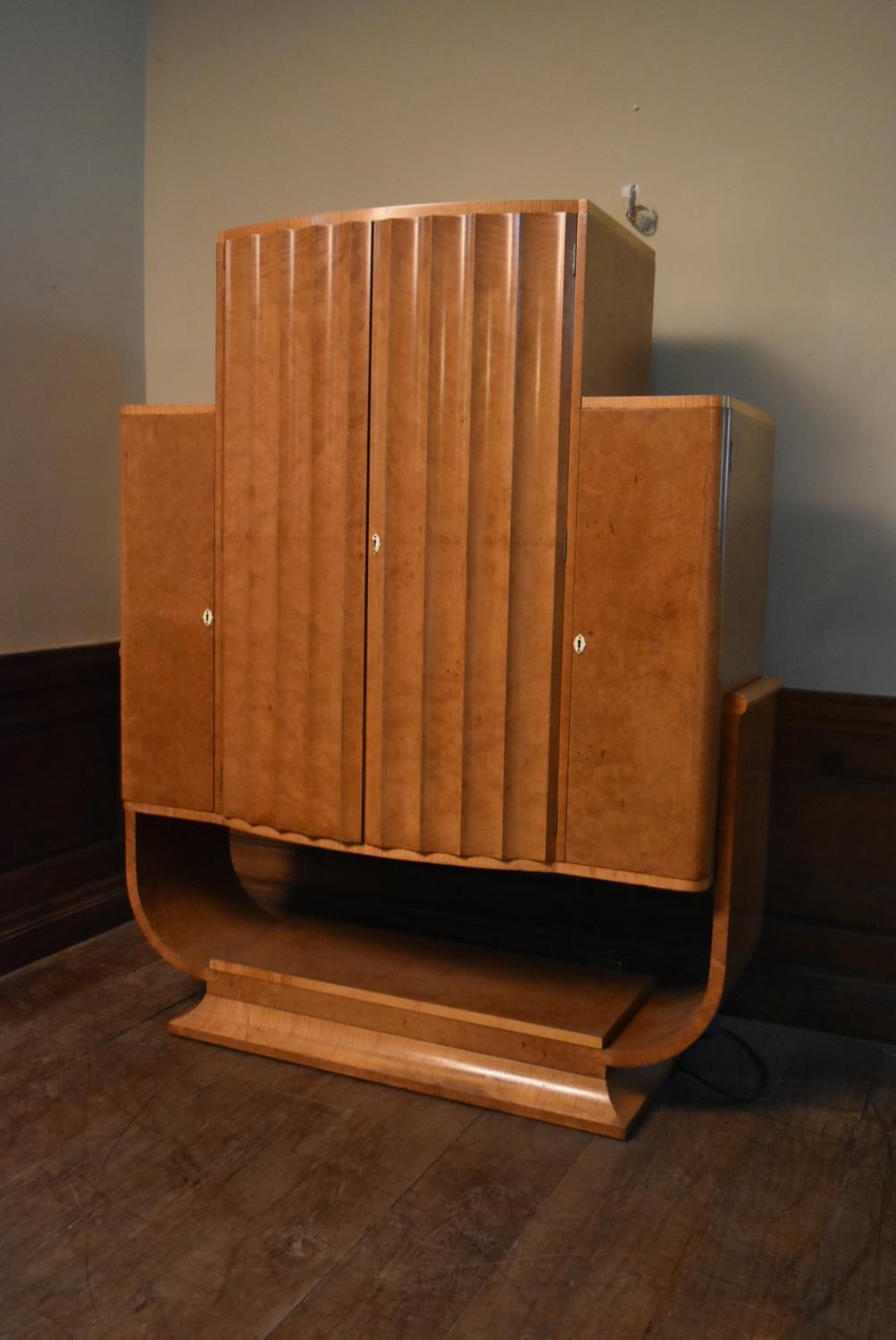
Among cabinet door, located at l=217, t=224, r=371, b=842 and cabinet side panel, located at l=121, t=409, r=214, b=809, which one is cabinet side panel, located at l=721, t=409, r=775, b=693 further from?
cabinet side panel, located at l=121, t=409, r=214, b=809

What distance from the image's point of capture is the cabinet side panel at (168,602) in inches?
90.0

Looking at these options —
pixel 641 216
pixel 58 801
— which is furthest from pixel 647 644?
pixel 58 801

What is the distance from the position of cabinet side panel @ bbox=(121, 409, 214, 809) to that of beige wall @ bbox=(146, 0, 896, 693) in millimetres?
894

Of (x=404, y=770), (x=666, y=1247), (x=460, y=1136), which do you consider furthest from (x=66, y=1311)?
(x=404, y=770)

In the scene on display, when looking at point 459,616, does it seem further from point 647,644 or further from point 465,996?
point 465,996

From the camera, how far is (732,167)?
2398mm

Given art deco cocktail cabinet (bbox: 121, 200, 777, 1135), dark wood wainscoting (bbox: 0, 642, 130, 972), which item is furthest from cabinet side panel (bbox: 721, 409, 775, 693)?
dark wood wainscoting (bbox: 0, 642, 130, 972)

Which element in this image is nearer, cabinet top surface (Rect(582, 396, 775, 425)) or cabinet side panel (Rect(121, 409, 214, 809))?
cabinet top surface (Rect(582, 396, 775, 425))

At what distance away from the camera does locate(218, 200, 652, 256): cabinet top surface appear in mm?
1958

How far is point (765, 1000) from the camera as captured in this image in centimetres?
248

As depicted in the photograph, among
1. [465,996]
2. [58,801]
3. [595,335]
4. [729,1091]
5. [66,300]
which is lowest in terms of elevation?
[729,1091]

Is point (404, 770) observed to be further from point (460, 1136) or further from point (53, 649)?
point (53, 649)

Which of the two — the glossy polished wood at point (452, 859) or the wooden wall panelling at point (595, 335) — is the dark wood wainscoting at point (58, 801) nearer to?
the glossy polished wood at point (452, 859)

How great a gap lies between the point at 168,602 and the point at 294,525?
1.08 ft
